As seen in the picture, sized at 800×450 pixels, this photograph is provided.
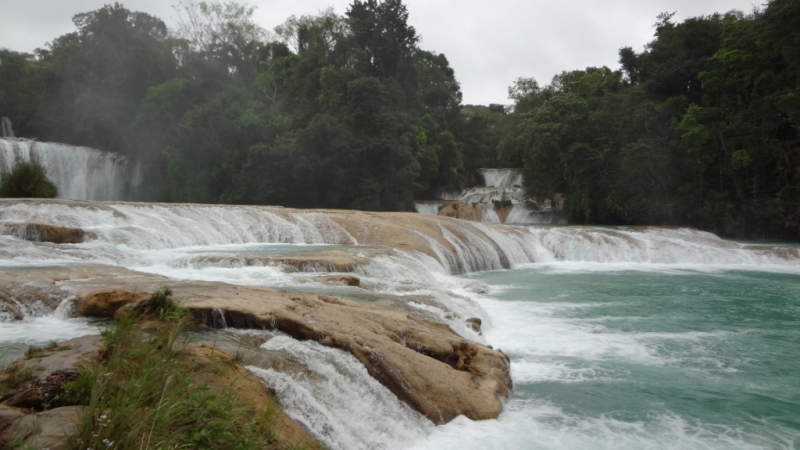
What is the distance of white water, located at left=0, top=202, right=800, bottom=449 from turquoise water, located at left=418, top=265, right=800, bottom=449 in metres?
0.05

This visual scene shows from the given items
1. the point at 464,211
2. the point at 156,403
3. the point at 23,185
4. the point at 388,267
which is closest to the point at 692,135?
the point at 464,211

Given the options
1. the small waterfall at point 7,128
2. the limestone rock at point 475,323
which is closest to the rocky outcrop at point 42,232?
the limestone rock at point 475,323

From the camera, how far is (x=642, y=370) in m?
7.29

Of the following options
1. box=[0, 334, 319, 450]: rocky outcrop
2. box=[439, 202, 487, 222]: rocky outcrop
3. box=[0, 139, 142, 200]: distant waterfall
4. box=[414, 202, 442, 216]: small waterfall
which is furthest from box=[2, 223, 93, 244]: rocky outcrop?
box=[414, 202, 442, 216]: small waterfall

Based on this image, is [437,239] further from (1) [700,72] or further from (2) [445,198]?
(2) [445,198]

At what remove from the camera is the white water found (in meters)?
5.03

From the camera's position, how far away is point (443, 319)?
796 centimetres

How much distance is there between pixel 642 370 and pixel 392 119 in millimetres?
25112

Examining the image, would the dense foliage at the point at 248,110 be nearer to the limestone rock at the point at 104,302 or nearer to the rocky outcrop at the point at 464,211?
the rocky outcrop at the point at 464,211

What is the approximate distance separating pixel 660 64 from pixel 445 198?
1445 cm

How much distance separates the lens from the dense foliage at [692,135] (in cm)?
2369

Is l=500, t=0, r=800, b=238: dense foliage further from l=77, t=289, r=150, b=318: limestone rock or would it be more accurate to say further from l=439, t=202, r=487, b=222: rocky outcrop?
l=77, t=289, r=150, b=318: limestone rock

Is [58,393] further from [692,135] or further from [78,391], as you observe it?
[692,135]

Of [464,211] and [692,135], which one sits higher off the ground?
[692,135]
